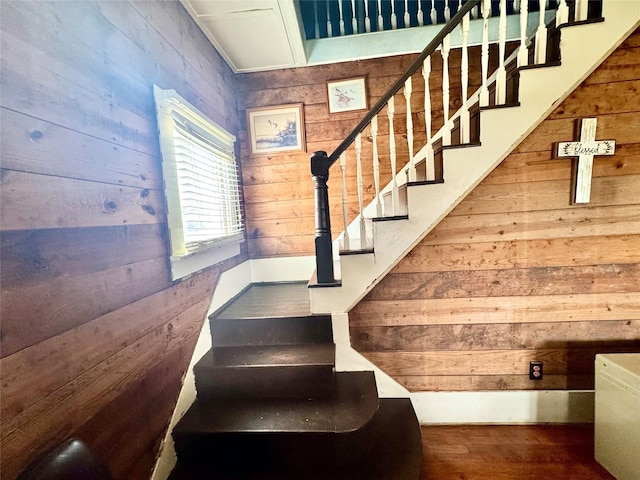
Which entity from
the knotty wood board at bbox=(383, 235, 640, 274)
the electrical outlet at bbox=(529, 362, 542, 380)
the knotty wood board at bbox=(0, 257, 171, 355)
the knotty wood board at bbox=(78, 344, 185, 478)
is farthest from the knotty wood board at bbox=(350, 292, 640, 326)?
the knotty wood board at bbox=(0, 257, 171, 355)

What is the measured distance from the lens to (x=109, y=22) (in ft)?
4.05

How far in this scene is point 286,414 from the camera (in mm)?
1565

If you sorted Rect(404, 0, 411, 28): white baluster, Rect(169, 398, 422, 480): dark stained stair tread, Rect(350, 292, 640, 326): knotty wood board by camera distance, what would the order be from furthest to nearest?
Rect(404, 0, 411, 28): white baluster, Rect(350, 292, 640, 326): knotty wood board, Rect(169, 398, 422, 480): dark stained stair tread

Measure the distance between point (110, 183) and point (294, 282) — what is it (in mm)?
1771

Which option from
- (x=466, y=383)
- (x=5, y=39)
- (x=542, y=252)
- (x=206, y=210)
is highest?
(x=5, y=39)

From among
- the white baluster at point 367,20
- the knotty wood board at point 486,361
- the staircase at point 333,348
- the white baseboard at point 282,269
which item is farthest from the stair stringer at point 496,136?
the white baluster at point 367,20

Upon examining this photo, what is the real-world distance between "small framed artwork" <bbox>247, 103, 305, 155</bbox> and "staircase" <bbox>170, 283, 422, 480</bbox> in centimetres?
135

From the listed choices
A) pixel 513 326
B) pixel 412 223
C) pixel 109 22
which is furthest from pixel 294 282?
pixel 109 22

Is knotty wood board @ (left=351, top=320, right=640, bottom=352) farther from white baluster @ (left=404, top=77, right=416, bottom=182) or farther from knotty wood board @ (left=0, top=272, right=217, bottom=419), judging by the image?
knotty wood board @ (left=0, top=272, right=217, bottom=419)

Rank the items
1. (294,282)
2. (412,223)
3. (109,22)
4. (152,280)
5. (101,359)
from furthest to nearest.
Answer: (294,282) < (412,223) < (152,280) < (109,22) < (101,359)

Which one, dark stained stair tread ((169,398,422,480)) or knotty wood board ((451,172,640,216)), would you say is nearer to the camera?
dark stained stair tread ((169,398,422,480))

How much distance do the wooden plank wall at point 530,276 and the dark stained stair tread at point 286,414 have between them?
453mm

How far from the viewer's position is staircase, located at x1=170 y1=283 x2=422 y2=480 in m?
1.45

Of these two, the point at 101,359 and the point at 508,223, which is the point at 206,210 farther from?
the point at 508,223
